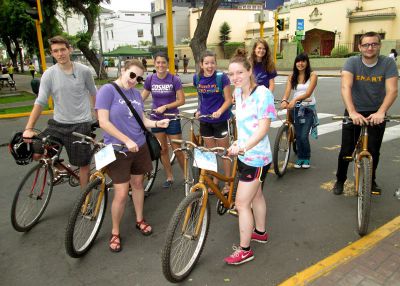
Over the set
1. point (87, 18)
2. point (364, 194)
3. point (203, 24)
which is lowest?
point (364, 194)

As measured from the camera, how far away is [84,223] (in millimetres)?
3408

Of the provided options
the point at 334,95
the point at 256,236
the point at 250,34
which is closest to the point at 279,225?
the point at 256,236

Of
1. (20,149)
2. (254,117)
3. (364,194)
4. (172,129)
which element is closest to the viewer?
(254,117)

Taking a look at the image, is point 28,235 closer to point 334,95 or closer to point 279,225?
point 279,225

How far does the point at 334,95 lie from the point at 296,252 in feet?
38.8

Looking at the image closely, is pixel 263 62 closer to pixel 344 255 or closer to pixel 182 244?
pixel 344 255

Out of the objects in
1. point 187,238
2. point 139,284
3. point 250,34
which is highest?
point 250,34

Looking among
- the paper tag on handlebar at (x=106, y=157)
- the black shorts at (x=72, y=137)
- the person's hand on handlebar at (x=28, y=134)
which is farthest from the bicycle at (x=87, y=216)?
the person's hand on handlebar at (x=28, y=134)

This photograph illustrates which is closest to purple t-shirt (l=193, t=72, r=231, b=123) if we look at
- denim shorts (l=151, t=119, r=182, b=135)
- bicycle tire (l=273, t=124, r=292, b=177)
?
denim shorts (l=151, t=119, r=182, b=135)

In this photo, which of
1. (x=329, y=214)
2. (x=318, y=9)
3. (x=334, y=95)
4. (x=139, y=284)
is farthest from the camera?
(x=318, y=9)

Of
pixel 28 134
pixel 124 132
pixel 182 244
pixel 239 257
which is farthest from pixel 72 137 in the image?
pixel 239 257

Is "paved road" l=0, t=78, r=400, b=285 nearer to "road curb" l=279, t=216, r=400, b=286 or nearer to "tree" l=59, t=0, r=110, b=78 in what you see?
"road curb" l=279, t=216, r=400, b=286

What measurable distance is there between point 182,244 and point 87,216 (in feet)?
3.29

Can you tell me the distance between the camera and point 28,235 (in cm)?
381
